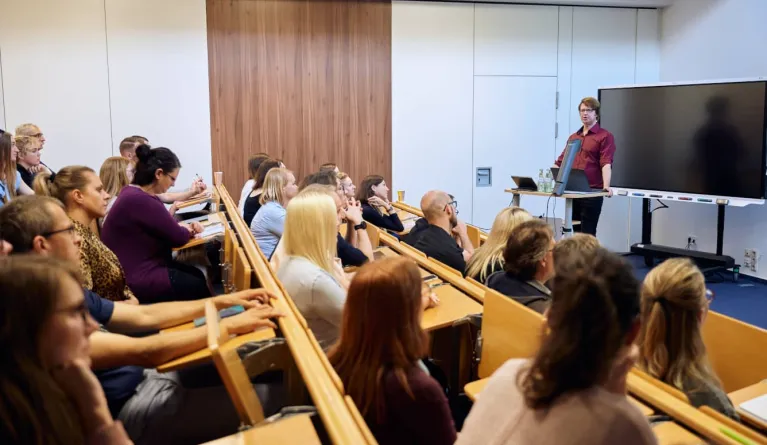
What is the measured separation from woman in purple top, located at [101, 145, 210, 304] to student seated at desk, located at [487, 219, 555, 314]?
1.82 m

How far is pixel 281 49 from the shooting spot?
22.2 ft

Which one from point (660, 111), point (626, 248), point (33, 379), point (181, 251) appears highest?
point (660, 111)

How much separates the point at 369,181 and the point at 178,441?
11.5ft

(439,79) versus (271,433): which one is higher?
(439,79)

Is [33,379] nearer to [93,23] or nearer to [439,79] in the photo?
[93,23]

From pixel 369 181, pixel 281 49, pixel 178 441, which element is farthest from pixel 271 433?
pixel 281 49

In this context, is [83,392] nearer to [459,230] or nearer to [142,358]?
[142,358]

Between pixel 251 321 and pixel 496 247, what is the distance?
151cm

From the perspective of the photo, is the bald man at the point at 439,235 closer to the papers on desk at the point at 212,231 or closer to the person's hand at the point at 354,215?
the person's hand at the point at 354,215

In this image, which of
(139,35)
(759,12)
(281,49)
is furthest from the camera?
(281,49)

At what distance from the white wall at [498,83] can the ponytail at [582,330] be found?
6151 millimetres

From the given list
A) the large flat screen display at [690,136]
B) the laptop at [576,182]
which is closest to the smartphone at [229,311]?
the laptop at [576,182]

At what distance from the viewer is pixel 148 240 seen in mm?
3367

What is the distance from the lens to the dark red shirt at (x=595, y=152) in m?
6.15
